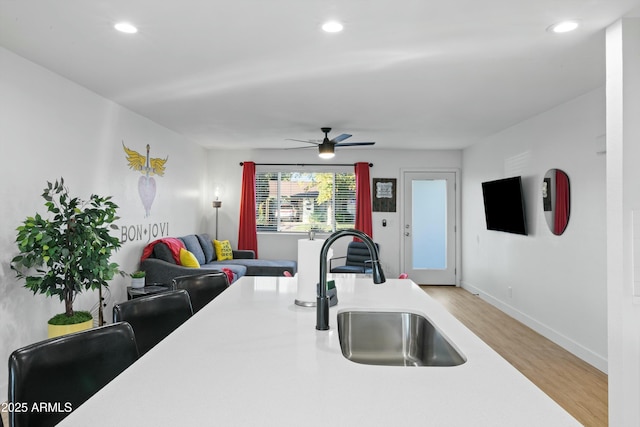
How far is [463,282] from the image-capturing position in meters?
7.17

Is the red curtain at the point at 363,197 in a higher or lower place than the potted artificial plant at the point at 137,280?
higher

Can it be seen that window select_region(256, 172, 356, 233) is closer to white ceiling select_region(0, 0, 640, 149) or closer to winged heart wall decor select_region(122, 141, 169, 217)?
winged heart wall decor select_region(122, 141, 169, 217)

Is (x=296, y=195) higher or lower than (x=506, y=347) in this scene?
higher

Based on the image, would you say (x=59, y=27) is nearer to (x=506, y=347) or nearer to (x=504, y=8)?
(x=504, y=8)

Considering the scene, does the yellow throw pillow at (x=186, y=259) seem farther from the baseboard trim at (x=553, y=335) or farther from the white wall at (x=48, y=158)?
the baseboard trim at (x=553, y=335)

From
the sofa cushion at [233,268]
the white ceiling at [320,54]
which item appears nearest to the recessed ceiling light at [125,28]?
the white ceiling at [320,54]

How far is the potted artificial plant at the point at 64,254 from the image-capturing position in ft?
9.12

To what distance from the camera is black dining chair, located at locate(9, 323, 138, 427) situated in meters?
1.14

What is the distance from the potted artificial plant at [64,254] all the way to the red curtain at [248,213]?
3.95m

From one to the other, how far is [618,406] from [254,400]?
2.32 m

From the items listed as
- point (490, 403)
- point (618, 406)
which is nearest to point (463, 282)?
point (618, 406)

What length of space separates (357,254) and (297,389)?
229 inches

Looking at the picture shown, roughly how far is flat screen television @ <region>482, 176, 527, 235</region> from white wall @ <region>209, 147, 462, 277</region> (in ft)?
5.46

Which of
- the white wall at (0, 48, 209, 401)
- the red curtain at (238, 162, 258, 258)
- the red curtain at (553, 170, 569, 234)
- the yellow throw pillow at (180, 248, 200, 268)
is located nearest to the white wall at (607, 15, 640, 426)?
the red curtain at (553, 170, 569, 234)
